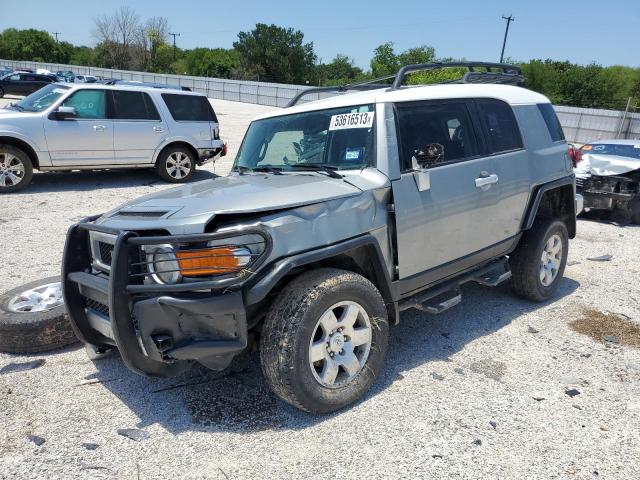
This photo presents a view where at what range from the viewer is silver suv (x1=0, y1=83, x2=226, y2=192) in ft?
30.9

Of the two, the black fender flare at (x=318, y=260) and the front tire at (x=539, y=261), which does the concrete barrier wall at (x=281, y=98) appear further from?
the black fender flare at (x=318, y=260)

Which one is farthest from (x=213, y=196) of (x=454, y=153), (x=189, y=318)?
Answer: (x=454, y=153)

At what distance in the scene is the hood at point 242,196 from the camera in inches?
118

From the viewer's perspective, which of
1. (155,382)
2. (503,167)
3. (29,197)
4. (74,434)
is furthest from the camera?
(29,197)

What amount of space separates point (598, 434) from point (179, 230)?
2.66 meters

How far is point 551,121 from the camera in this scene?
525 centimetres

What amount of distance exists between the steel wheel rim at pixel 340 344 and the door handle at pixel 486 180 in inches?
61.5

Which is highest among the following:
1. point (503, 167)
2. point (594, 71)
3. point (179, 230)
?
point (594, 71)

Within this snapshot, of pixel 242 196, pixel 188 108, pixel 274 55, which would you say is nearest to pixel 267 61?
pixel 274 55

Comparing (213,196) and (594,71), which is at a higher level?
(594,71)

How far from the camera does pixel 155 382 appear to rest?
3.63m

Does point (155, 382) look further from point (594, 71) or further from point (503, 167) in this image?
point (594, 71)

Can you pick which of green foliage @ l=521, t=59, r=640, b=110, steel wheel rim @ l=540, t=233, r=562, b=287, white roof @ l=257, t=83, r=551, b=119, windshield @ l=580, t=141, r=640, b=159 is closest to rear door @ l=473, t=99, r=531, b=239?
white roof @ l=257, t=83, r=551, b=119

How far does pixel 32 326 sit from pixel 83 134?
6992 mm
